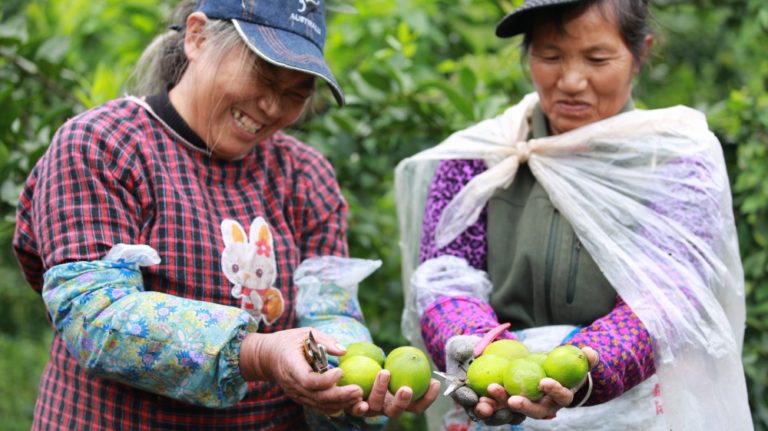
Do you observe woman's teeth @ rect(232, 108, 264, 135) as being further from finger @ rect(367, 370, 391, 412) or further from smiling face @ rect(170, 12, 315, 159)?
finger @ rect(367, 370, 391, 412)

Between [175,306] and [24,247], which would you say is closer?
[175,306]

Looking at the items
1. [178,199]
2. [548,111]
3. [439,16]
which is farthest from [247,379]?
[439,16]

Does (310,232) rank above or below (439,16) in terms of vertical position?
below

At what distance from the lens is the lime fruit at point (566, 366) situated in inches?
74.9

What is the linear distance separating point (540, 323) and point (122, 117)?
1117 mm

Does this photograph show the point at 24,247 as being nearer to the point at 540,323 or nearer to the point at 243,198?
the point at 243,198

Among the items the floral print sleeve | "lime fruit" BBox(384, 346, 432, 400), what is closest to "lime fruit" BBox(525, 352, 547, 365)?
"lime fruit" BBox(384, 346, 432, 400)

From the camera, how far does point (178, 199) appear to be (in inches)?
82.7

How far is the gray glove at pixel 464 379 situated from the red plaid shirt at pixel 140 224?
0.44 m

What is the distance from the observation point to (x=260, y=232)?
2.23 metres

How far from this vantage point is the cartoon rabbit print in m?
2.16

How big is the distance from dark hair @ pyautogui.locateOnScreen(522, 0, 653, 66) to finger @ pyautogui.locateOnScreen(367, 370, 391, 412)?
0.97 meters

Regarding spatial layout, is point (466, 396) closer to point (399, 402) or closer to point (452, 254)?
point (399, 402)

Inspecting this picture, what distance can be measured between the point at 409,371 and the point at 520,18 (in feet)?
3.18
